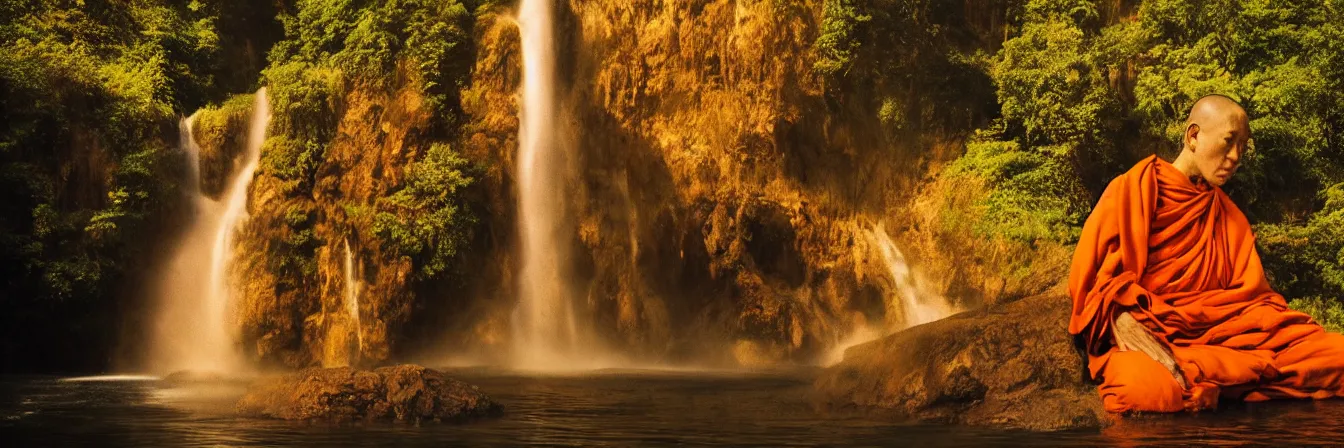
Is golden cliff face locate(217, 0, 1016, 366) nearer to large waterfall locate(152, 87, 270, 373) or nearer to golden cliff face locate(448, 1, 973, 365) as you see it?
golden cliff face locate(448, 1, 973, 365)

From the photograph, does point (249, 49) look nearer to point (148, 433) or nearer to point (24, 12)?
point (24, 12)

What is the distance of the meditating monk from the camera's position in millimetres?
9234

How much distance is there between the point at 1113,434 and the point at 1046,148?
15.1 metres

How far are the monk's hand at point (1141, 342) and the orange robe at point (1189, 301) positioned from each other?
56mm

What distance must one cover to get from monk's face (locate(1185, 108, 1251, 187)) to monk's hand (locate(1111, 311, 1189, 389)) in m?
1.55

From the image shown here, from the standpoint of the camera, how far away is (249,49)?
30.0 meters

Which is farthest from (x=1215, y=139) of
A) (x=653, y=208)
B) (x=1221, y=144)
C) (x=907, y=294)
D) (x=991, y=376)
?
(x=653, y=208)

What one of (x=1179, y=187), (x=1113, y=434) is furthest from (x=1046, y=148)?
(x=1113, y=434)

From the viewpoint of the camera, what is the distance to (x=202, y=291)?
76.9 ft

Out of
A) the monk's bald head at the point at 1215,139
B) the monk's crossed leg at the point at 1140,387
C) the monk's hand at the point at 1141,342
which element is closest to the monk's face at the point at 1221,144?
the monk's bald head at the point at 1215,139

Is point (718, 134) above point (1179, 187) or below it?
above

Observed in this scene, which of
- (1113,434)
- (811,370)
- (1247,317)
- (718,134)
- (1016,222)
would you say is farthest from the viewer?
(718,134)

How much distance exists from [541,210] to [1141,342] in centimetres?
1588

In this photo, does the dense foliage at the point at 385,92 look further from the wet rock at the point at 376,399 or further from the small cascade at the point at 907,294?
the wet rock at the point at 376,399
